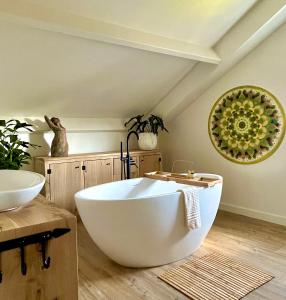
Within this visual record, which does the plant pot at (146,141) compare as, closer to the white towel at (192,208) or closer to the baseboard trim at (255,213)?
the baseboard trim at (255,213)

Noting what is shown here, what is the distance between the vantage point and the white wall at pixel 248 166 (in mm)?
3375

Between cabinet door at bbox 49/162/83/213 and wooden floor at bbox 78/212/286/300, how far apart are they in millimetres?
399

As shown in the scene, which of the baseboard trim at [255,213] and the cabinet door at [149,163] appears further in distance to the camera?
the cabinet door at [149,163]

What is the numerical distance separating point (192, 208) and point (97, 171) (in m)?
1.69

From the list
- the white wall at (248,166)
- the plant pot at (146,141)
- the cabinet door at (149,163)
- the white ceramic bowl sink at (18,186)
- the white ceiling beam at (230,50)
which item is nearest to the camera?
the white ceramic bowl sink at (18,186)

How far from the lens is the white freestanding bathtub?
2.26 meters

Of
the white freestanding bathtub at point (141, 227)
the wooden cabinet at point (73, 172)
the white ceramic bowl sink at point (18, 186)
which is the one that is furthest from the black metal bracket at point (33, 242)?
the wooden cabinet at point (73, 172)

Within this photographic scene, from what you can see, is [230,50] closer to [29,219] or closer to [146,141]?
[146,141]

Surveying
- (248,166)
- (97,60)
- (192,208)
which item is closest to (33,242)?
(192,208)

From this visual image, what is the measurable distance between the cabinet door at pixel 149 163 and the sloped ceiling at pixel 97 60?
2.94ft

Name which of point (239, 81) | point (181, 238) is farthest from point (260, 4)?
point (181, 238)

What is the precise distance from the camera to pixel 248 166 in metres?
3.74

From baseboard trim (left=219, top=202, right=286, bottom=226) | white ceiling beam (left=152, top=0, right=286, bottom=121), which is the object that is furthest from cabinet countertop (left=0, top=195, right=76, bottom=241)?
baseboard trim (left=219, top=202, right=286, bottom=226)

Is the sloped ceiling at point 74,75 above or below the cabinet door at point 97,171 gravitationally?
above
